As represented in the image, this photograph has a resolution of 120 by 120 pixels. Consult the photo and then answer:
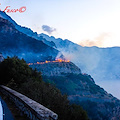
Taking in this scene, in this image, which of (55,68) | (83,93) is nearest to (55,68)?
(55,68)

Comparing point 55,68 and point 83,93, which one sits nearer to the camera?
point 83,93

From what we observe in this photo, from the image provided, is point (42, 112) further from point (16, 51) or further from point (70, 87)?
point (16, 51)

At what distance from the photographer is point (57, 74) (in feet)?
546

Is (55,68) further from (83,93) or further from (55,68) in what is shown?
(83,93)

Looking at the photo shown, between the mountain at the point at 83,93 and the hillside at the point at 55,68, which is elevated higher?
the hillside at the point at 55,68

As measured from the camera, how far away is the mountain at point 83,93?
92331 mm

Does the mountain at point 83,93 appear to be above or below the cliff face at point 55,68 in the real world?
below

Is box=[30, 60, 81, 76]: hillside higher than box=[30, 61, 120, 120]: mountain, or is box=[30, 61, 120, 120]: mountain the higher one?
box=[30, 60, 81, 76]: hillside

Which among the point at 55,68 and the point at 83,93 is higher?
the point at 55,68

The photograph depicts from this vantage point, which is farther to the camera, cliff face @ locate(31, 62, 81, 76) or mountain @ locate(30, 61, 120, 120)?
cliff face @ locate(31, 62, 81, 76)

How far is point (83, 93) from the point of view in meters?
130

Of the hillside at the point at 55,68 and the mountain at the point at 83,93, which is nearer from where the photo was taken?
the mountain at the point at 83,93

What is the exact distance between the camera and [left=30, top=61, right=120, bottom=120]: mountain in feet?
303

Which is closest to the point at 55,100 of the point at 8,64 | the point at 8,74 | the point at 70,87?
the point at 8,74
